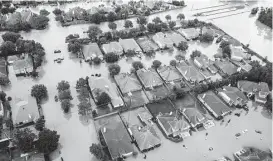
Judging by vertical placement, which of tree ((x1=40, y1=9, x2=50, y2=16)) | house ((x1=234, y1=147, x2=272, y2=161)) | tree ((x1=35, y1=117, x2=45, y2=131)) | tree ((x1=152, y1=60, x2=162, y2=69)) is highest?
tree ((x1=40, y1=9, x2=50, y2=16))

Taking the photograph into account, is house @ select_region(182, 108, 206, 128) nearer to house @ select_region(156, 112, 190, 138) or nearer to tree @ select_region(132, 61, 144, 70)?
house @ select_region(156, 112, 190, 138)

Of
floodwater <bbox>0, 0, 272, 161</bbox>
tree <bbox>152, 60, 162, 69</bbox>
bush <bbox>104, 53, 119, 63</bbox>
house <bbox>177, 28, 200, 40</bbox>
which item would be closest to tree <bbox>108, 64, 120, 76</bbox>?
floodwater <bbox>0, 0, 272, 161</bbox>

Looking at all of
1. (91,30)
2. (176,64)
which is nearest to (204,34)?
(176,64)

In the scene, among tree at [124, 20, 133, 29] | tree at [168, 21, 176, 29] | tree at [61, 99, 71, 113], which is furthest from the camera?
tree at [168, 21, 176, 29]

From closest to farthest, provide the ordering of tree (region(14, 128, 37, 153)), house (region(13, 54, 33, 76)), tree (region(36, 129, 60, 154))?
tree (region(14, 128, 37, 153)), tree (region(36, 129, 60, 154)), house (region(13, 54, 33, 76))

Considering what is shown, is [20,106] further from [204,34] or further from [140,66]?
[204,34]

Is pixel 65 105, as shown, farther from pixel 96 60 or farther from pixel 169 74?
pixel 169 74

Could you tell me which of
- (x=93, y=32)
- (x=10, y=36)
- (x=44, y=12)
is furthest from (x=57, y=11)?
(x=10, y=36)
